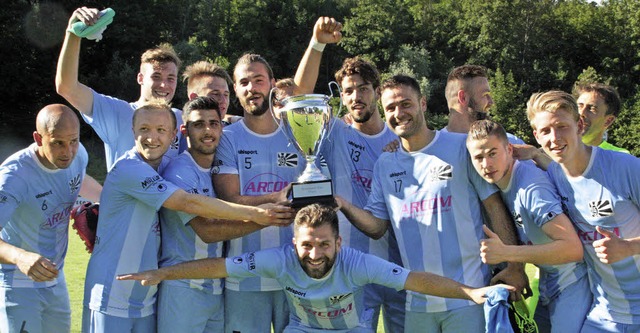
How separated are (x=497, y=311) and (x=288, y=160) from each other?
67.9 inches

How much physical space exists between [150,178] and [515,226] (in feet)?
7.71

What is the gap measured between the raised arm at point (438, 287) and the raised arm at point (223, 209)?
2.77 ft

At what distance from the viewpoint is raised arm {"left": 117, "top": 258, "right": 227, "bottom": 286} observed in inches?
164

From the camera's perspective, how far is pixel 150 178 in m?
4.31

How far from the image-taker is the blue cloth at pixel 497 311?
3811 mm

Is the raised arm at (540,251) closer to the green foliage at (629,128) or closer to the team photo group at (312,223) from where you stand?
the team photo group at (312,223)

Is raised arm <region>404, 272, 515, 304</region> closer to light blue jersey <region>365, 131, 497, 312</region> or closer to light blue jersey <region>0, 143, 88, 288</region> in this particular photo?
light blue jersey <region>365, 131, 497, 312</region>

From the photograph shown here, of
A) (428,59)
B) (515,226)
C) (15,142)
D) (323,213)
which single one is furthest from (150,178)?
(428,59)

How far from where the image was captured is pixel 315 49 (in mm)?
4902

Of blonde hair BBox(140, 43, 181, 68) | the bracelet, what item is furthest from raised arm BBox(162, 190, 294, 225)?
blonde hair BBox(140, 43, 181, 68)

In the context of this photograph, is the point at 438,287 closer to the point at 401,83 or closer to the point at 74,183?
the point at 401,83

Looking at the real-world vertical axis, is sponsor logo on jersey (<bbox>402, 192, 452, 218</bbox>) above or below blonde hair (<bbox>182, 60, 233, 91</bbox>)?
below

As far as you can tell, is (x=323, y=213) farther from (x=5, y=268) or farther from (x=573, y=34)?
(x=573, y=34)

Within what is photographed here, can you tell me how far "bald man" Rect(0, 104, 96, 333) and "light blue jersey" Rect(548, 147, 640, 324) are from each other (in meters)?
3.26
